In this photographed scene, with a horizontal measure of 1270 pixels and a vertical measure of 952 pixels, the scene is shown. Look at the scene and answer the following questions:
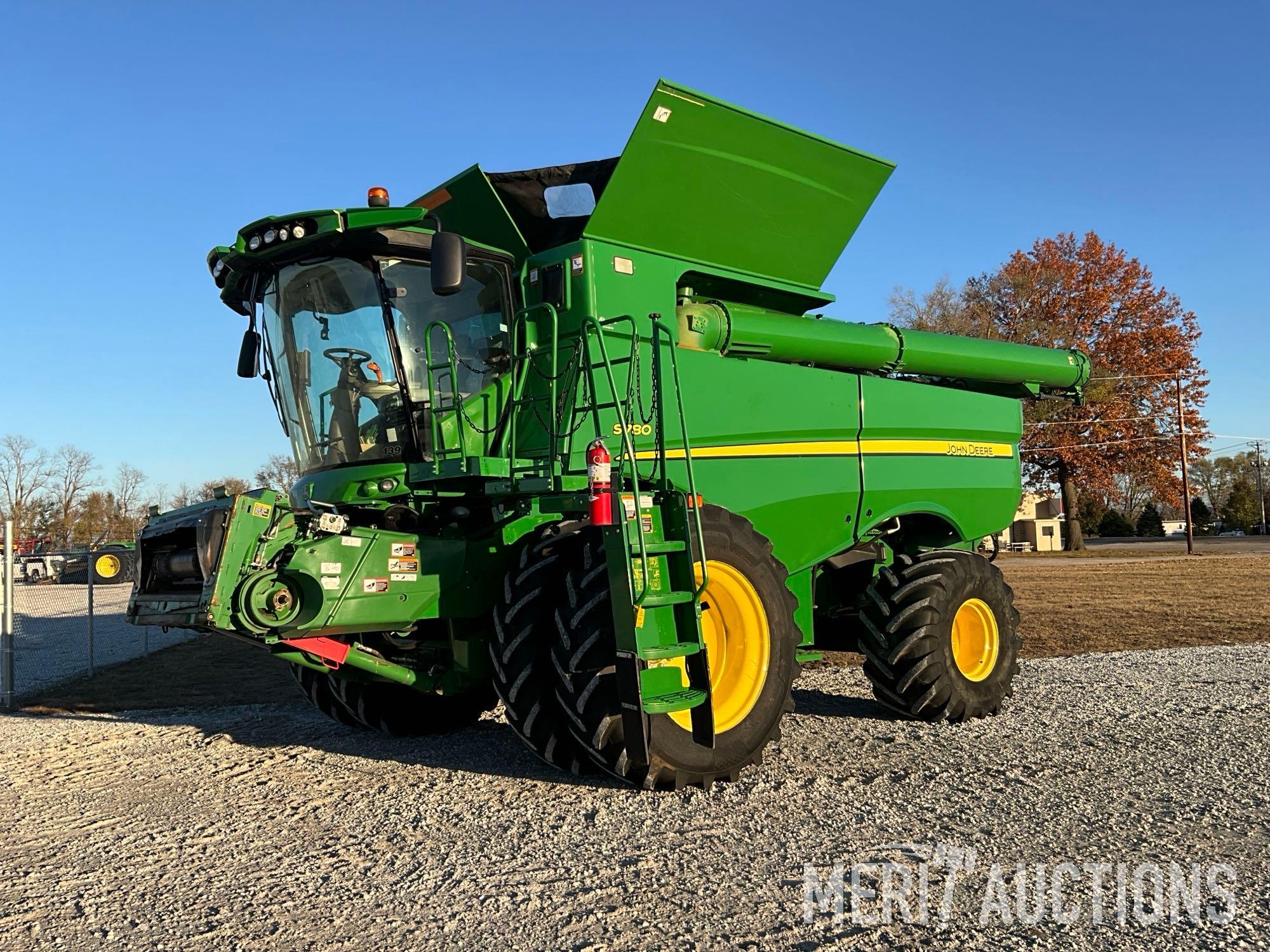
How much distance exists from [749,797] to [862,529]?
285 centimetres

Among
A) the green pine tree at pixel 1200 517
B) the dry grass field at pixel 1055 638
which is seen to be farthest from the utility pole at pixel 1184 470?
the green pine tree at pixel 1200 517

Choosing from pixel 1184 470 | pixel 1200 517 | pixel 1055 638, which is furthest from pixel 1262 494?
pixel 1055 638

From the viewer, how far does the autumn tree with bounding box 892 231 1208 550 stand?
35.9 meters

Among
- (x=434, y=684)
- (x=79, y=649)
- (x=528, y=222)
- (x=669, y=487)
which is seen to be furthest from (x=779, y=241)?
(x=79, y=649)

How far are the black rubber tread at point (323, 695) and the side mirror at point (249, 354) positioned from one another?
2280 millimetres

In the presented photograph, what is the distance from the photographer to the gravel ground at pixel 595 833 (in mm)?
3367

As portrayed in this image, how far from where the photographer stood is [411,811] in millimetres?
4906

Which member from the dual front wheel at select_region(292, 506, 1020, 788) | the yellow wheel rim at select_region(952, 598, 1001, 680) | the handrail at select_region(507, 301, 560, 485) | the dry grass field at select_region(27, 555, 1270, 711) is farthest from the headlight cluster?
the yellow wheel rim at select_region(952, 598, 1001, 680)

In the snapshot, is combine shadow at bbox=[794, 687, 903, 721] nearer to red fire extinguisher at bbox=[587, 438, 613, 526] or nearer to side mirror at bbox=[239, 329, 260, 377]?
red fire extinguisher at bbox=[587, 438, 613, 526]

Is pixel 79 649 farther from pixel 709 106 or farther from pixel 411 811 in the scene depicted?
pixel 709 106

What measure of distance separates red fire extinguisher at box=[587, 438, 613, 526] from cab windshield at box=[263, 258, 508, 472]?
147cm

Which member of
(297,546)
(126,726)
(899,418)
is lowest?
(126,726)

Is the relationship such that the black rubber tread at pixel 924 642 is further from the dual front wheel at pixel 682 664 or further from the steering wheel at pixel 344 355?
the steering wheel at pixel 344 355

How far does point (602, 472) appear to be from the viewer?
15.6ft
